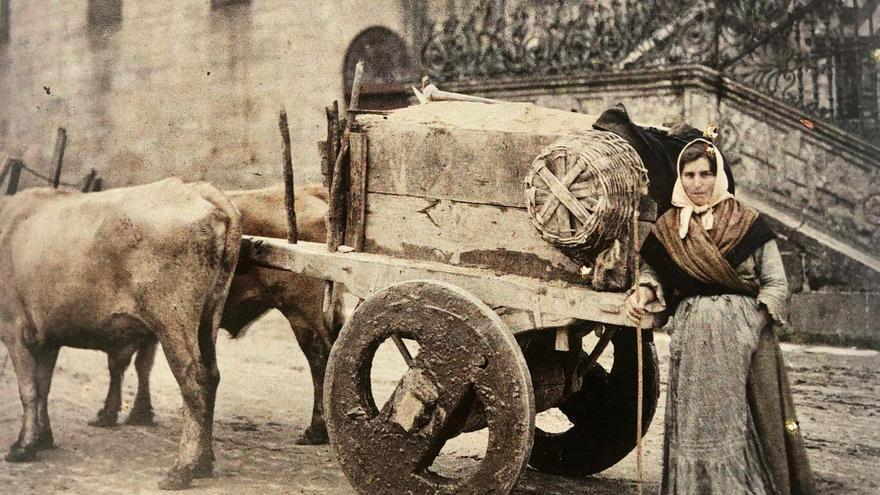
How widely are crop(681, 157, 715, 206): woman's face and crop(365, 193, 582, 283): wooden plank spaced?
55 cm

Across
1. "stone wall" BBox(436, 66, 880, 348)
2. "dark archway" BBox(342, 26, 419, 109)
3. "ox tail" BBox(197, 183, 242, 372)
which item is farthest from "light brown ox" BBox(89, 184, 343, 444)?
"stone wall" BBox(436, 66, 880, 348)

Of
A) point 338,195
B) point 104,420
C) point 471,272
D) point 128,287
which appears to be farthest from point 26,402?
point 471,272

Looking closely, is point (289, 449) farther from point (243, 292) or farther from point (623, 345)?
point (623, 345)

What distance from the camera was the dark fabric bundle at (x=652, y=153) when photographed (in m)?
3.73

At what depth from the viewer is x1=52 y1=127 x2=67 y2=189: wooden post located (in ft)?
18.8

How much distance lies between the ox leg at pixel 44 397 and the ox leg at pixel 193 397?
36.9 inches

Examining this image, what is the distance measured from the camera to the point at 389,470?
12.3 feet

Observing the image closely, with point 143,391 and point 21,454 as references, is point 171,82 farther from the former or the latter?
point 21,454

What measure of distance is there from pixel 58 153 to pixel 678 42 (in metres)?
5.73

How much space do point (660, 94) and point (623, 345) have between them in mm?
4698

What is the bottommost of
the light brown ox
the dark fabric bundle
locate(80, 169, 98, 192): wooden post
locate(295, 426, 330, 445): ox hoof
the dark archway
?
locate(295, 426, 330, 445): ox hoof

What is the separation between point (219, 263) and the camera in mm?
5062

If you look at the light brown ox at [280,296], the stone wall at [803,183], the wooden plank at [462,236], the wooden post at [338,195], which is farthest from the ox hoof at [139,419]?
the stone wall at [803,183]

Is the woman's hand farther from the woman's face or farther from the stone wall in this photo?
the stone wall
